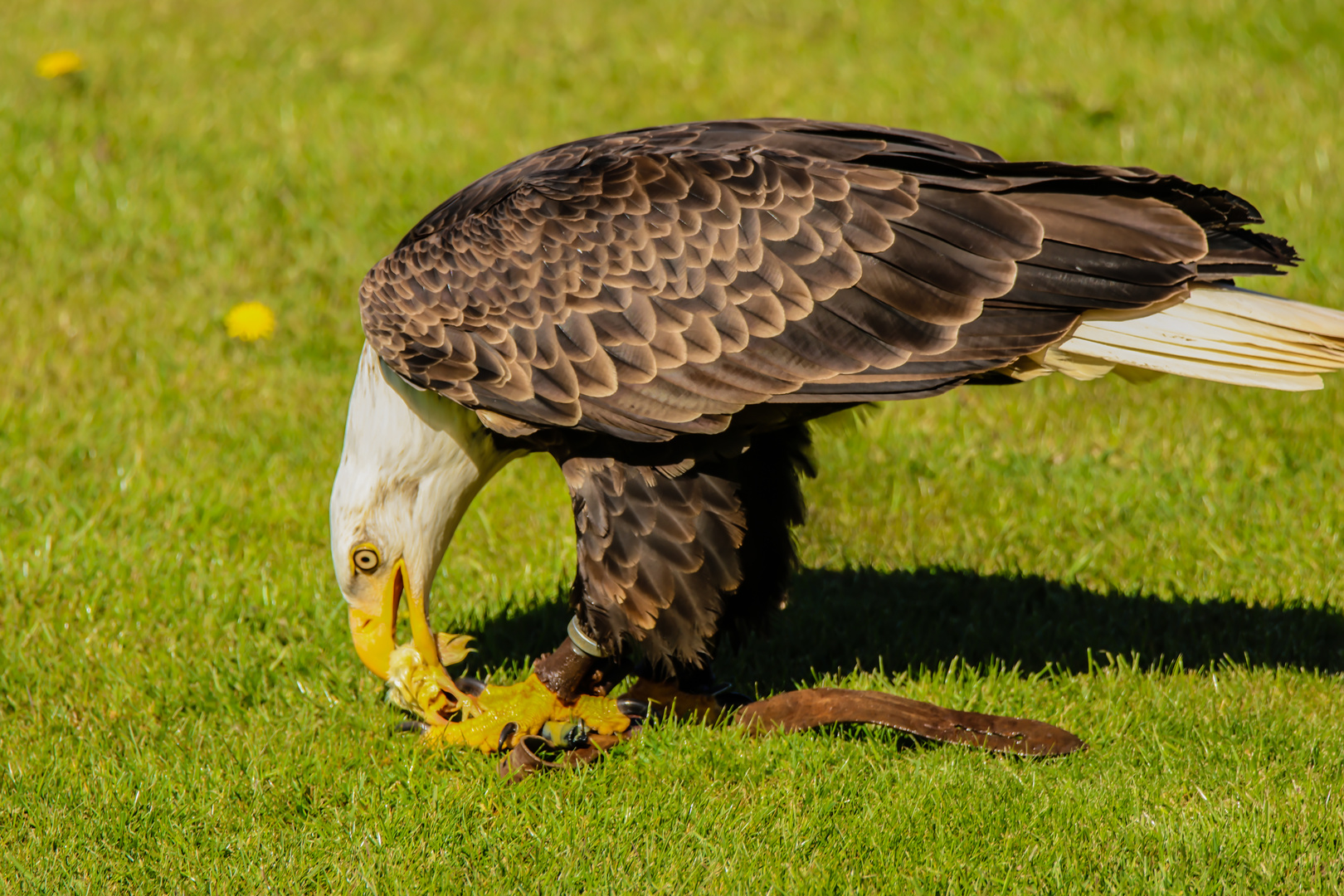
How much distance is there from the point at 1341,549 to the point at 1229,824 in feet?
6.65

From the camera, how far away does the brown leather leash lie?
425 centimetres

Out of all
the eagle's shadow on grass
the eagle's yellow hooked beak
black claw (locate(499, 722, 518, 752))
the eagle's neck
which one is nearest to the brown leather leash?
black claw (locate(499, 722, 518, 752))

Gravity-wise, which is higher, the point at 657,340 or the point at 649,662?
the point at 657,340

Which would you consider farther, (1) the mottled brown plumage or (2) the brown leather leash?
(2) the brown leather leash

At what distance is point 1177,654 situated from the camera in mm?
4895

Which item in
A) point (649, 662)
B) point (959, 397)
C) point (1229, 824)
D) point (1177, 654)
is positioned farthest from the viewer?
point (959, 397)

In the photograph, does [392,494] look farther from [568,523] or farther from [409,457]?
[568,523]

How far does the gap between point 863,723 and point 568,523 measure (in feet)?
6.41

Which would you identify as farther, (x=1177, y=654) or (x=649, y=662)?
(x=1177, y=654)

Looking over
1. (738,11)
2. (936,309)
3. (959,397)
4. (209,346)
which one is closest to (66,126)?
(209,346)

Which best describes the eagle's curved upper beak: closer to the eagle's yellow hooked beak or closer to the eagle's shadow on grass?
the eagle's yellow hooked beak

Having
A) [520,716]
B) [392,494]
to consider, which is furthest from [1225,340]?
[392,494]

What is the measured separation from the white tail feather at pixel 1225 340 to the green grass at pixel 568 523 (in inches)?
45.7

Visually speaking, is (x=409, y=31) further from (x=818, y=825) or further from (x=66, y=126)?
(x=818, y=825)
